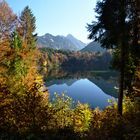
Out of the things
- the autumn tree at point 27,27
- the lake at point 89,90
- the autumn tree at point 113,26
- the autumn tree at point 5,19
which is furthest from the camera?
the lake at point 89,90

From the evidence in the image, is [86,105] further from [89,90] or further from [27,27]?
[89,90]

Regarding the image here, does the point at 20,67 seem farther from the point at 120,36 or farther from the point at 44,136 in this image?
the point at 44,136

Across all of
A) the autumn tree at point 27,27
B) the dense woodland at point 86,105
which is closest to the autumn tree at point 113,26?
the dense woodland at point 86,105

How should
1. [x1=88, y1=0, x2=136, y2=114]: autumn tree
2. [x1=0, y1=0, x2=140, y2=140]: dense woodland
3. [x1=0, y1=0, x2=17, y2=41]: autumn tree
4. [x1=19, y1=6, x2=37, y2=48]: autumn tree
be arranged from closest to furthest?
1. [x1=0, y1=0, x2=140, y2=140]: dense woodland
2. [x1=88, y1=0, x2=136, y2=114]: autumn tree
3. [x1=0, y1=0, x2=17, y2=41]: autumn tree
4. [x1=19, y1=6, x2=37, y2=48]: autumn tree

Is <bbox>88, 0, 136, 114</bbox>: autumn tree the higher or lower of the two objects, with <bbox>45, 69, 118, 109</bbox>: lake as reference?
higher

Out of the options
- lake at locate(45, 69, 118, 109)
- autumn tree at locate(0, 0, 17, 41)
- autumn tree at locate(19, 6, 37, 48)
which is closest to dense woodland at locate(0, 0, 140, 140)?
autumn tree at locate(0, 0, 17, 41)

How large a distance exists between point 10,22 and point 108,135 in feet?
73.0

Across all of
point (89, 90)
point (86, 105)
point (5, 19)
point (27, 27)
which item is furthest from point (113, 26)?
point (89, 90)

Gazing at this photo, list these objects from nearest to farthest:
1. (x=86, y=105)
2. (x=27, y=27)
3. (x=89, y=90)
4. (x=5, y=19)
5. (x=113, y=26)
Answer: (x=113, y=26) < (x=86, y=105) < (x=5, y=19) < (x=27, y=27) < (x=89, y=90)

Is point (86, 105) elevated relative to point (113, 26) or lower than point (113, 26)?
lower

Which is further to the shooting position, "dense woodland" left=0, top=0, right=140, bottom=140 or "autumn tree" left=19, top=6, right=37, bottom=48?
"autumn tree" left=19, top=6, right=37, bottom=48

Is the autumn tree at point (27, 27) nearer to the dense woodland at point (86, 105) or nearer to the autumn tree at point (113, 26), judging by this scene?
the dense woodland at point (86, 105)

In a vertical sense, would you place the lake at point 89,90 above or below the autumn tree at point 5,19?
below

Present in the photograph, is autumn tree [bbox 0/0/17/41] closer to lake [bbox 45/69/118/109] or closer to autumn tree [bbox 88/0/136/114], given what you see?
lake [bbox 45/69/118/109]
